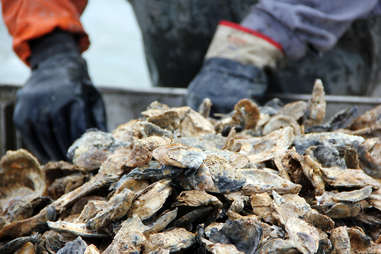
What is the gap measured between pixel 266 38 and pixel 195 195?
3.02 ft

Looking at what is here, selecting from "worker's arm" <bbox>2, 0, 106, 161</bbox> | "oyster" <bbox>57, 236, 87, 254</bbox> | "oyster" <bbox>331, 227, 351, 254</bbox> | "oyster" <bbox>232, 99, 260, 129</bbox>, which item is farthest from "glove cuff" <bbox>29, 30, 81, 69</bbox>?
"oyster" <bbox>331, 227, 351, 254</bbox>

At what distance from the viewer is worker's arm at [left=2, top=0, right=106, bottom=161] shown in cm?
125

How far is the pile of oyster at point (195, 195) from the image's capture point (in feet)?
1.62

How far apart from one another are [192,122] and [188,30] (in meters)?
1.27

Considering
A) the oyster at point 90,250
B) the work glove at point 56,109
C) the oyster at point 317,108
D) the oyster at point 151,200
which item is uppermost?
the oyster at point 317,108

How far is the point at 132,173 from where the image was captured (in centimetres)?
58

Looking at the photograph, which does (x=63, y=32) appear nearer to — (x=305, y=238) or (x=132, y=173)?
(x=132, y=173)

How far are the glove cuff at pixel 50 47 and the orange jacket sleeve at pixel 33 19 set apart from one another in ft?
0.10

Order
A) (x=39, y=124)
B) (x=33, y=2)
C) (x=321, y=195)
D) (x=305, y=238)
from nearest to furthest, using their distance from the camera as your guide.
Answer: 1. (x=305, y=238)
2. (x=321, y=195)
3. (x=39, y=124)
4. (x=33, y=2)

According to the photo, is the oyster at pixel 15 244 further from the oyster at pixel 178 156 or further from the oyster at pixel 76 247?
the oyster at pixel 178 156

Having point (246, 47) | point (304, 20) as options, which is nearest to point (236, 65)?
point (246, 47)

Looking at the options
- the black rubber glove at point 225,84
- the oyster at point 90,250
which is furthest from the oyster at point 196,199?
the black rubber glove at point 225,84

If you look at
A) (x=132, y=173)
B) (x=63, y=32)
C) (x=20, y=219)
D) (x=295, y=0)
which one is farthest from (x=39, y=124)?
(x=295, y=0)

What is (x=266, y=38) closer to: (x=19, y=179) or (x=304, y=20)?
(x=304, y=20)
